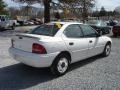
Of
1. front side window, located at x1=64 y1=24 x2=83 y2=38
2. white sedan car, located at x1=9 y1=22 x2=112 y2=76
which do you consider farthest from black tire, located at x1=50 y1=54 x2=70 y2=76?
front side window, located at x1=64 y1=24 x2=83 y2=38

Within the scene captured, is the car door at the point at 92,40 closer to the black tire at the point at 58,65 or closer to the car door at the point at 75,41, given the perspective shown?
the car door at the point at 75,41

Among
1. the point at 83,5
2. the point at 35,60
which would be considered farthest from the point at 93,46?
the point at 83,5

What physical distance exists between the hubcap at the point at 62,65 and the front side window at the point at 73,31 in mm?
766

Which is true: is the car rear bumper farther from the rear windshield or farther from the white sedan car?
the rear windshield

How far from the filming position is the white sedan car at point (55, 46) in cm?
569

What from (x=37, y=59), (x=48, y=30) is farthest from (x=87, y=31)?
(x=37, y=59)

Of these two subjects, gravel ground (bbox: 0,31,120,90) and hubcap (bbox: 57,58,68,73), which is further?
hubcap (bbox: 57,58,68,73)

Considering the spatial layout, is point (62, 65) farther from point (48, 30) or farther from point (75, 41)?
point (48, 30)

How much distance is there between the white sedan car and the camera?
224 inches

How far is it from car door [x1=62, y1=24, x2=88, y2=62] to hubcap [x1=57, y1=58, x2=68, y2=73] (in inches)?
14.9

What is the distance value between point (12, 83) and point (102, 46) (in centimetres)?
402

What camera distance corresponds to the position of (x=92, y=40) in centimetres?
741

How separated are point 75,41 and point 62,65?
0.88m

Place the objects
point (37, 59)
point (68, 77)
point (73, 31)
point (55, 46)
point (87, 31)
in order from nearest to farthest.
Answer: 1. point (37, 59)
2. point (55, 46)
3. point (68, 77)
4. point (73, 31)
5. point (87, 31)
